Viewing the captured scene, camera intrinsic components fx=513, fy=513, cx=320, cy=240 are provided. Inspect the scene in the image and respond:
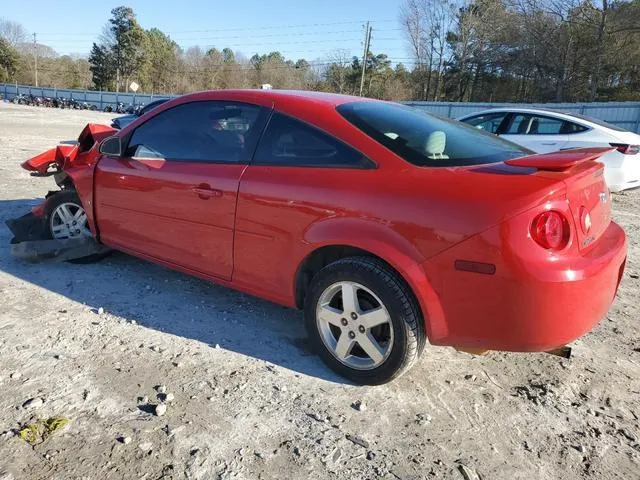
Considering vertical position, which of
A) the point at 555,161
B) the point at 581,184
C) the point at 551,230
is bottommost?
the point at 551,230

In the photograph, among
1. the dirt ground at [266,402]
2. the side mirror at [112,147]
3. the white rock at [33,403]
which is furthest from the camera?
the side mirror at [112,147]

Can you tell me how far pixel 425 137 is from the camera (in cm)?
297

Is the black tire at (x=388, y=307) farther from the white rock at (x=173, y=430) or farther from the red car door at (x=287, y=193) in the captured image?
the white rock at (x=173, y=430)

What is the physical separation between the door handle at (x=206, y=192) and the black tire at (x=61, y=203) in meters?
1.59

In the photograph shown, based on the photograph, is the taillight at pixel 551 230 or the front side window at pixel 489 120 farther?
the front side window at pixel 489 120

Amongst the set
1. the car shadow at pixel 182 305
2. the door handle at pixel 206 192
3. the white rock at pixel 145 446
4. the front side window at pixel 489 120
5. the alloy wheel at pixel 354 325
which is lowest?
the white rock at pixel 145 446

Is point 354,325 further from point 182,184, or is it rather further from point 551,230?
point 182,184

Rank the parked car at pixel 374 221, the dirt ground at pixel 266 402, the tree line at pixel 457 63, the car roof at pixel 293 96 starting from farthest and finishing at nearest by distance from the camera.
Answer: the tree line at pixel 457 63, the car roof at pixel 293 96, the parked car at pixel 374 221, the dirt ground at pixel 266 402

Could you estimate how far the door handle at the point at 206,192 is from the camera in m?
3.25

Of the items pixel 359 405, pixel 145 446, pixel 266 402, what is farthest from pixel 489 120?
pixel 145 446

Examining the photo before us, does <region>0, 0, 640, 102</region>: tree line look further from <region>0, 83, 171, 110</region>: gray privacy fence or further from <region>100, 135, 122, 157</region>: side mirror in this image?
<region>100, 135, 122, 157</region>: side mirror

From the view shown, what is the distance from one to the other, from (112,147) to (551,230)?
3.17 meters

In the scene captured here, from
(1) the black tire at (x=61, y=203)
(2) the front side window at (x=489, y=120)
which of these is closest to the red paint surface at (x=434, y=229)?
(1) the black tire at (x=61, y=203)

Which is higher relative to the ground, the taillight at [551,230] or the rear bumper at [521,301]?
the taillight at [551,230]
